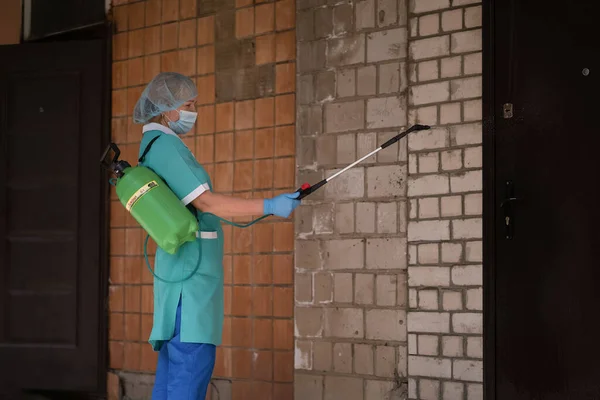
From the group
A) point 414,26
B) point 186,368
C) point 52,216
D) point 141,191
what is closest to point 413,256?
point 414,26

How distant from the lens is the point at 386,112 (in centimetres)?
418

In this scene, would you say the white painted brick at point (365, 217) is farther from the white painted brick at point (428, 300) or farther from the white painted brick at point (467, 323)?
the white painted brick at point (467, 323)

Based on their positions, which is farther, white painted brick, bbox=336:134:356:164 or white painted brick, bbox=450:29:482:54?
white painted brick, bbox=336:134:356:164

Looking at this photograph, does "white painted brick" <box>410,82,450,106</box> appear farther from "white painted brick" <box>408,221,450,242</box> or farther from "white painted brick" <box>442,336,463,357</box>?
"white painted brick" <box>442,336,463,357</box>

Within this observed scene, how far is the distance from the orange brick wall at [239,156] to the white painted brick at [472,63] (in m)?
0.98

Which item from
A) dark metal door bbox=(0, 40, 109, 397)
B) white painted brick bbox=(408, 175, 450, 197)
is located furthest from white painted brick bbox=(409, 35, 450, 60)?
dark metal door bbox=(0, 40, 109, 397)

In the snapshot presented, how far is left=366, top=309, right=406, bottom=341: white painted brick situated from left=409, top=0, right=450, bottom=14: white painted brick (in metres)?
1.48

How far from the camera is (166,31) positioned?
4996mm

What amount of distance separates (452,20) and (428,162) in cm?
69

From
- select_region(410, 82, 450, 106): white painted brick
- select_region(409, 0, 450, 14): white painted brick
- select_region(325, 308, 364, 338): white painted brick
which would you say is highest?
select_region(409, 0, 450, 14): white painted brick

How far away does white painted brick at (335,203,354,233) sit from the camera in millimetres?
4258
